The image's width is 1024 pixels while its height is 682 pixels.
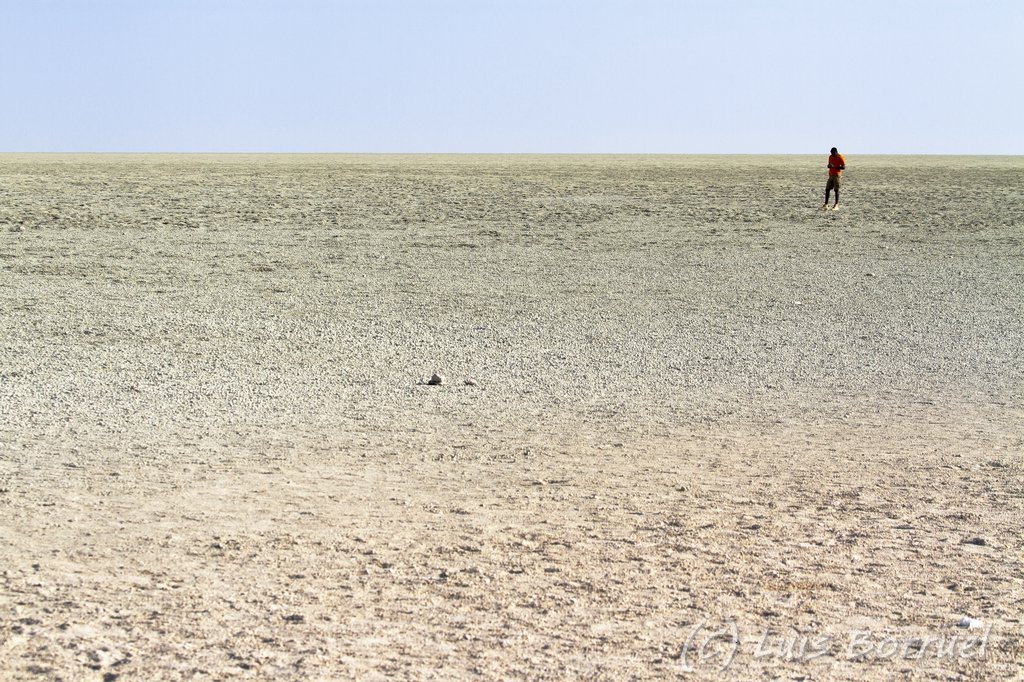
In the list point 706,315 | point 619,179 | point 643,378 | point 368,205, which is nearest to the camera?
point 643,378

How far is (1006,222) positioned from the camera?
2398cm

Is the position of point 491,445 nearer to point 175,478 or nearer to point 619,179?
point 175,478

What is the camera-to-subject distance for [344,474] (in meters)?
6.52

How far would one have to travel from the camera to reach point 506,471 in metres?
6.63

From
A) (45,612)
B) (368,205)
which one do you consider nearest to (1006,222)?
(368,205)

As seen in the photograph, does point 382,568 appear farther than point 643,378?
No

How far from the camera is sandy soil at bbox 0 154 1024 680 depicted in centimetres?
427

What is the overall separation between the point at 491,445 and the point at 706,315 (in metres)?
5.85

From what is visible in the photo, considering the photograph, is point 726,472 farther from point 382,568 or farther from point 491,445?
point 382,568

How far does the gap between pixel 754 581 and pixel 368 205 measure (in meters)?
23.2

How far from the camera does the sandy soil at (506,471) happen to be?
4.27m

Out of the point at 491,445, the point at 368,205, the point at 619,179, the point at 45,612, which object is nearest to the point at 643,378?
the point at 491,445

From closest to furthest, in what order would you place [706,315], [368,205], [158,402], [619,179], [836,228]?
[158,402] → [706,315] → [836,228] → [368,205] → [619,179]

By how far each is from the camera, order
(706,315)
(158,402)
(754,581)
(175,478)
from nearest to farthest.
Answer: (754,581), (175,478), (158,402), (706,315)
